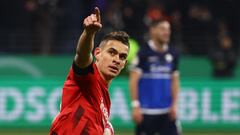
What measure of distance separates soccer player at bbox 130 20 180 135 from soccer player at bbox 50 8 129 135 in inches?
171

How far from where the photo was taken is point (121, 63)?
5.73 m

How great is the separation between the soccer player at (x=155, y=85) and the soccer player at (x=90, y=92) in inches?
171

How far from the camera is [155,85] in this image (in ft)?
33.9

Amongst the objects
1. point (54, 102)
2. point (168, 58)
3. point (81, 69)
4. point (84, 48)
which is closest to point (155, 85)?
point (168, 58)

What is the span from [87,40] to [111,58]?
0.60m

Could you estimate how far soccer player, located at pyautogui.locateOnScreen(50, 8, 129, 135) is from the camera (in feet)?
18.0

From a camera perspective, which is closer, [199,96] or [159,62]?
[159,62]

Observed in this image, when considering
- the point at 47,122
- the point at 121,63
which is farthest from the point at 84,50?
the point at 47,122

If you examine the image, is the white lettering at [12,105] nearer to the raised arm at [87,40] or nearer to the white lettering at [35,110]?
the white lettering at [35,110]

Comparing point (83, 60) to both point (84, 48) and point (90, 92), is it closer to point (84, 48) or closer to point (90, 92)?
point (84, 48)

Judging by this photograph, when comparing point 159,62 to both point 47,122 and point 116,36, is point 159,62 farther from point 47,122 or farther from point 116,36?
point 47,122

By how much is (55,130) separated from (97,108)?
351 mm

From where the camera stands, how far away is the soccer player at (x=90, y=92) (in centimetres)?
548

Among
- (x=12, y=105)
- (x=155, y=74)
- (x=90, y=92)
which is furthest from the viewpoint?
(x=12, y=105)
